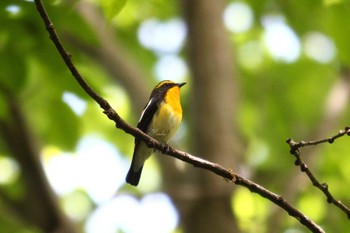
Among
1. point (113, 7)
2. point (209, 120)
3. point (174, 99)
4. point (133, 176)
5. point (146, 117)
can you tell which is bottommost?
point (113, 7)

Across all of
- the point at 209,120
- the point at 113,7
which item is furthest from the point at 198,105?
the point at 113,7

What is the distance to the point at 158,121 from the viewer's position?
5.01 meters

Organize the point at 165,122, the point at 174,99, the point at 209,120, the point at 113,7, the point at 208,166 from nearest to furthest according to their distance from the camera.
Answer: the point at 208,166 → the point at 113,7 → the point at 165,122 → the point at 174,99 → the point at 209,120

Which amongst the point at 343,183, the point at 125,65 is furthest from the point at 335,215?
the point at 125,65

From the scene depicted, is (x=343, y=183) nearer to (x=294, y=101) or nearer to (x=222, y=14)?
(x=294, y=101)

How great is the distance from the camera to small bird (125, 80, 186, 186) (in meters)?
4.96

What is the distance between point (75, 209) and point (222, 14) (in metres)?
4.96

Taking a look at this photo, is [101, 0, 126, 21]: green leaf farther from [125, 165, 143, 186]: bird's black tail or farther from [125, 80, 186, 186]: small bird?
[125, 165, 143, 186]: bird's black tail

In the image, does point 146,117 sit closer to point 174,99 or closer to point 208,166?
point 174,99

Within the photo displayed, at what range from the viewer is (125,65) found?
7539 mm

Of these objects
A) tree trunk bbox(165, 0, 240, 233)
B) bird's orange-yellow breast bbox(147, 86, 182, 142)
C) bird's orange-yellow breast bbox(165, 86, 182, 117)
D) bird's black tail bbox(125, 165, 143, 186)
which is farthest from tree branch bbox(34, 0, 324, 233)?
tree trunk bbox(165, 0, 240, 233)

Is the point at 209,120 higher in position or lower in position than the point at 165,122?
higher

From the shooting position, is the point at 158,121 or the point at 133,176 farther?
the point at 133,176

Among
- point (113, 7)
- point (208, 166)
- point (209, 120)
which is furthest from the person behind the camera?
point (209, 120)
